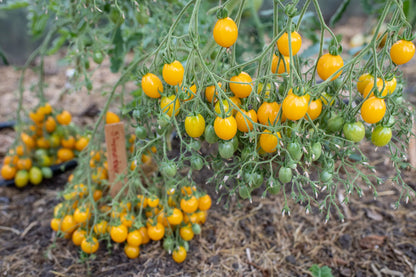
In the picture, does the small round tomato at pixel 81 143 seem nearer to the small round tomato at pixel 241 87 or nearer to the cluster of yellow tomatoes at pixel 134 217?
the cluster of yellow tomatoes at pixel 134 217

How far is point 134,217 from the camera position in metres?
1.42

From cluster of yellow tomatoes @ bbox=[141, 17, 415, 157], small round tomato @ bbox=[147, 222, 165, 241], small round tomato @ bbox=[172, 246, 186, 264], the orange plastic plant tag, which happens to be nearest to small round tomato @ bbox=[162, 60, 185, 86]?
cluster of yellow tomatoes @ bbox=[141, 17, 415, 157]

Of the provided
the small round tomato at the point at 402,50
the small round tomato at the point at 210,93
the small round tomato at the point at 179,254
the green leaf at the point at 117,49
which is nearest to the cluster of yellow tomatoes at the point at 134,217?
the small round tomato at the point at 179,254

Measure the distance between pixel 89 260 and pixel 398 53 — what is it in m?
1.41

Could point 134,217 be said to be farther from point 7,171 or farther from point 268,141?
point 7,171

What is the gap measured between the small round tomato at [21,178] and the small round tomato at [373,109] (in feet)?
6.04

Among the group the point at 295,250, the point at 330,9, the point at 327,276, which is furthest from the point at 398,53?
the point at 330,9

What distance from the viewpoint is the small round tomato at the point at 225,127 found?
84cm

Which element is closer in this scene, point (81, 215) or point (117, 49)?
point (81, 215)

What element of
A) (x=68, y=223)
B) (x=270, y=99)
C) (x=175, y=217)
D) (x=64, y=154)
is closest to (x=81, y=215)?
(x=68, y=223)

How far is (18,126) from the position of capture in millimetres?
1855

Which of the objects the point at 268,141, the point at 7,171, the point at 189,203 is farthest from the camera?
the point at 7,171

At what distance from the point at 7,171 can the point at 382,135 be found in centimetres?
191

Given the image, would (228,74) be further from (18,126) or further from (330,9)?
(330,9)
